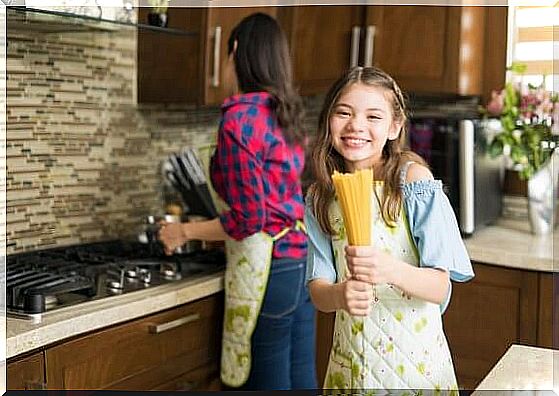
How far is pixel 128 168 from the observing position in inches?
73.5

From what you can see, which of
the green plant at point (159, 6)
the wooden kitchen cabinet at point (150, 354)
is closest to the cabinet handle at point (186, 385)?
the wooden kitchen cabinet at point (150, 354)

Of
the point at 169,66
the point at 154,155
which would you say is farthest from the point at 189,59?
the point at 154,155

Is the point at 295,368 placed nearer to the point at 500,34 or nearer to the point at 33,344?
the point at 33,344

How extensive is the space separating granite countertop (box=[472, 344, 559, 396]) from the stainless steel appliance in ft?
2.18

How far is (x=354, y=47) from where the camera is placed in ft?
6.46

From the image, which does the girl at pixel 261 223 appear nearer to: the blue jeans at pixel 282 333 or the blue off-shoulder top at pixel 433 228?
the blue jeans at pixel 282 333

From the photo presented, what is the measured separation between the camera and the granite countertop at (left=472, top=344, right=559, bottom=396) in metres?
0.92

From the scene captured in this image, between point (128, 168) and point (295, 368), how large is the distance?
0.56 meters

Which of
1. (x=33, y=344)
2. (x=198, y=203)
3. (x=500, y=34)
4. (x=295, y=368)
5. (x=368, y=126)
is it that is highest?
(x=500, y=34)

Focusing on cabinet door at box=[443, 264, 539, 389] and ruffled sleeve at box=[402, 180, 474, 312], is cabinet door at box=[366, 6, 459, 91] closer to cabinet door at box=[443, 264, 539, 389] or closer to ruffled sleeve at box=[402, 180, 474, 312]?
cabinet door at box=[443, 264, 539, 389]

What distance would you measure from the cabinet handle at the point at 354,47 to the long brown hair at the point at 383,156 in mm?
947

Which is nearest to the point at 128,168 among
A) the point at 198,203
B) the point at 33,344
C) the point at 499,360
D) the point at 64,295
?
the point at 198,203

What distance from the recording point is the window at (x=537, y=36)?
99 centimetres

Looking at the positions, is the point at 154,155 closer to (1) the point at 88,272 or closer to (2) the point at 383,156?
(1) the point at 88,272
